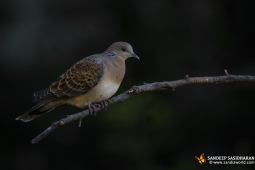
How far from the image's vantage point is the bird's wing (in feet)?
17.5

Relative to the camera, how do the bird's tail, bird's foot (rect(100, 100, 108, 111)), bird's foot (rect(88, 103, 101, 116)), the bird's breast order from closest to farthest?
bird's foot (rect(88, 103, 101, 116)), bird's foot (rect(100, 100, 108, 111)), the bird's breast, the bird's tail

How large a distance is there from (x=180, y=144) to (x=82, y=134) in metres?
1.39

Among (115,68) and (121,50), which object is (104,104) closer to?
(115,68)

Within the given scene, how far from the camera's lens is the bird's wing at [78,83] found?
17.5 feet

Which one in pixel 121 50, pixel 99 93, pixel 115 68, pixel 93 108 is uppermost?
pixel 121 50

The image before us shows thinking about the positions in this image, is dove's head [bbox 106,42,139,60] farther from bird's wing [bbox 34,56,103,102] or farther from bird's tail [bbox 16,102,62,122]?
bird's tail [bbox 16,102,62,122]

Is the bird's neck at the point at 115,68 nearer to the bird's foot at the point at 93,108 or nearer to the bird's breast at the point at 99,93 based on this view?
the bird's breast at the point at 99,93

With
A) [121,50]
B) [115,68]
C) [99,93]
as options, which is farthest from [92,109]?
[121,50]

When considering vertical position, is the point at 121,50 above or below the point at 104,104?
above

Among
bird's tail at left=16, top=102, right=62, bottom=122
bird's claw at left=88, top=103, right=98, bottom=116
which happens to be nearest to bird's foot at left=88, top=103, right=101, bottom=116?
bird's claw at left=88, top=103, right=98, bottom=116

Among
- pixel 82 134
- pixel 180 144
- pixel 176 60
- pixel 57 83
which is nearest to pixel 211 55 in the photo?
pixel 176 60

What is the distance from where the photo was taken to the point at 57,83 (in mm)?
5535

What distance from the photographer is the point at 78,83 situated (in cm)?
Result: 538

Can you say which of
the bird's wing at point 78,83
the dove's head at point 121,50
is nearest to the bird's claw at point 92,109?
the bird's wing at point 78,83
